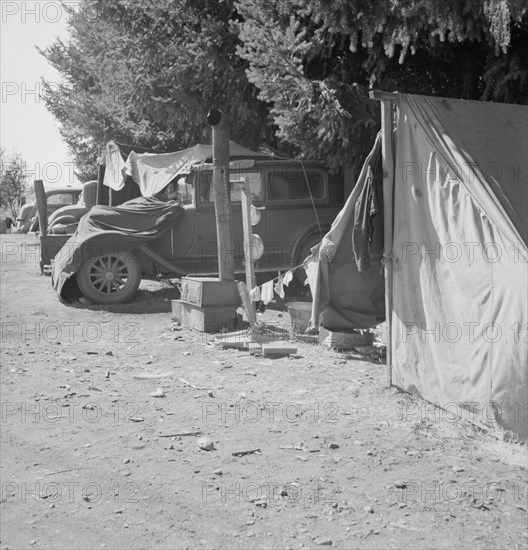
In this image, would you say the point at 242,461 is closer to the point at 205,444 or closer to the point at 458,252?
the point at 205,444

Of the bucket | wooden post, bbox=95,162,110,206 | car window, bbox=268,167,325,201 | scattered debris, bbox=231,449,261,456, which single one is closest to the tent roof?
scattered debris, bbox=231,449,261,456

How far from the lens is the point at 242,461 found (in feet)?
15.4

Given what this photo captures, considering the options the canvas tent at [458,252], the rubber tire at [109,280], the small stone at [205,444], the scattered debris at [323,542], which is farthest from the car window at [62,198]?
the scattered debris at [323,542]

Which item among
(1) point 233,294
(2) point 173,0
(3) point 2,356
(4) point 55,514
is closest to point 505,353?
(4) point 55,514

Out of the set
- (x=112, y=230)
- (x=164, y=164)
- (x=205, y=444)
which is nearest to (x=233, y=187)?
(x=164, y=164)

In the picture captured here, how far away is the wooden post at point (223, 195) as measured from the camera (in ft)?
30.0

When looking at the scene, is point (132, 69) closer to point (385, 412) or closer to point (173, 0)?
point (173, 0)

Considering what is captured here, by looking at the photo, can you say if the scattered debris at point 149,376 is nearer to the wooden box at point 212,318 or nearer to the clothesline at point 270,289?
the clothesline at point 270,289

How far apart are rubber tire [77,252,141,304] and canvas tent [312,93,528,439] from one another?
533 centimetres

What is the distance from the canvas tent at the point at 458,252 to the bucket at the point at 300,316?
2.02 m

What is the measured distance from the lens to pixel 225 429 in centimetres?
534

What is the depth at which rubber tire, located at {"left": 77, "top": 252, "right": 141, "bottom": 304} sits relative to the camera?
11172 mm

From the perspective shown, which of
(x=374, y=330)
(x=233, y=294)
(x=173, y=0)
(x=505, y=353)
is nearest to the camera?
(x=505, y=353)

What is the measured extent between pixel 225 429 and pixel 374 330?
3599mm
